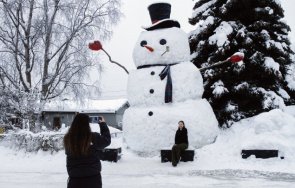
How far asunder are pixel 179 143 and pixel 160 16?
4.16 meters

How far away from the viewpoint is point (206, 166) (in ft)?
32.9

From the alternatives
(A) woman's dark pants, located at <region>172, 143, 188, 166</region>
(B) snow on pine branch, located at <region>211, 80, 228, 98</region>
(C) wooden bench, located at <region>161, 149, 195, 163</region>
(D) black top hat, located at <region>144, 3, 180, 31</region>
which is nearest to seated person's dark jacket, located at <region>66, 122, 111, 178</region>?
(A) woman's dark pants, located at <region>172, 143, 188, 166</region>

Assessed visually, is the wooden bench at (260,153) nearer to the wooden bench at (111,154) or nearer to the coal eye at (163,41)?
the wooden bench at (111,154)

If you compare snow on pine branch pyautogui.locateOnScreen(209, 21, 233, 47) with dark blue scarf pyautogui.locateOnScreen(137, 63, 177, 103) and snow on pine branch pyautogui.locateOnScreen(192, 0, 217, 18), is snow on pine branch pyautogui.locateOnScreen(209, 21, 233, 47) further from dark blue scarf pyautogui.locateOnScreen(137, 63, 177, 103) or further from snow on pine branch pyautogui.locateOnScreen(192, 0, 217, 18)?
dark blue scarf pyautogui.locateOnScreen(137, 63, 177, 103)

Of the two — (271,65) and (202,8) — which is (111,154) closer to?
(271,65)

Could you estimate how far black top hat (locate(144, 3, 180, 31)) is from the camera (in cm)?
1157

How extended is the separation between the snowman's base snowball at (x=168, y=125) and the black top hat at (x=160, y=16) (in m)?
2.52

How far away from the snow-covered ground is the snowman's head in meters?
2.95

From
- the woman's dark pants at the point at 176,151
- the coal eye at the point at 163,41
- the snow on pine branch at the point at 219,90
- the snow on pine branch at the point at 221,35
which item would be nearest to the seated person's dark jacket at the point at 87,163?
the woman's dark pants at the point at 176,151

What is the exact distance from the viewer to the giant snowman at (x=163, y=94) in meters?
11.0

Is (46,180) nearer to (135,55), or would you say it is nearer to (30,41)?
(135,55)

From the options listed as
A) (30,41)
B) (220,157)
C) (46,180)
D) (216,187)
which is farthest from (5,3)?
(216,187)

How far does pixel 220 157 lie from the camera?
10.7 meters

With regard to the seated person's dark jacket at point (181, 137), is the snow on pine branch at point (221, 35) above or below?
above
